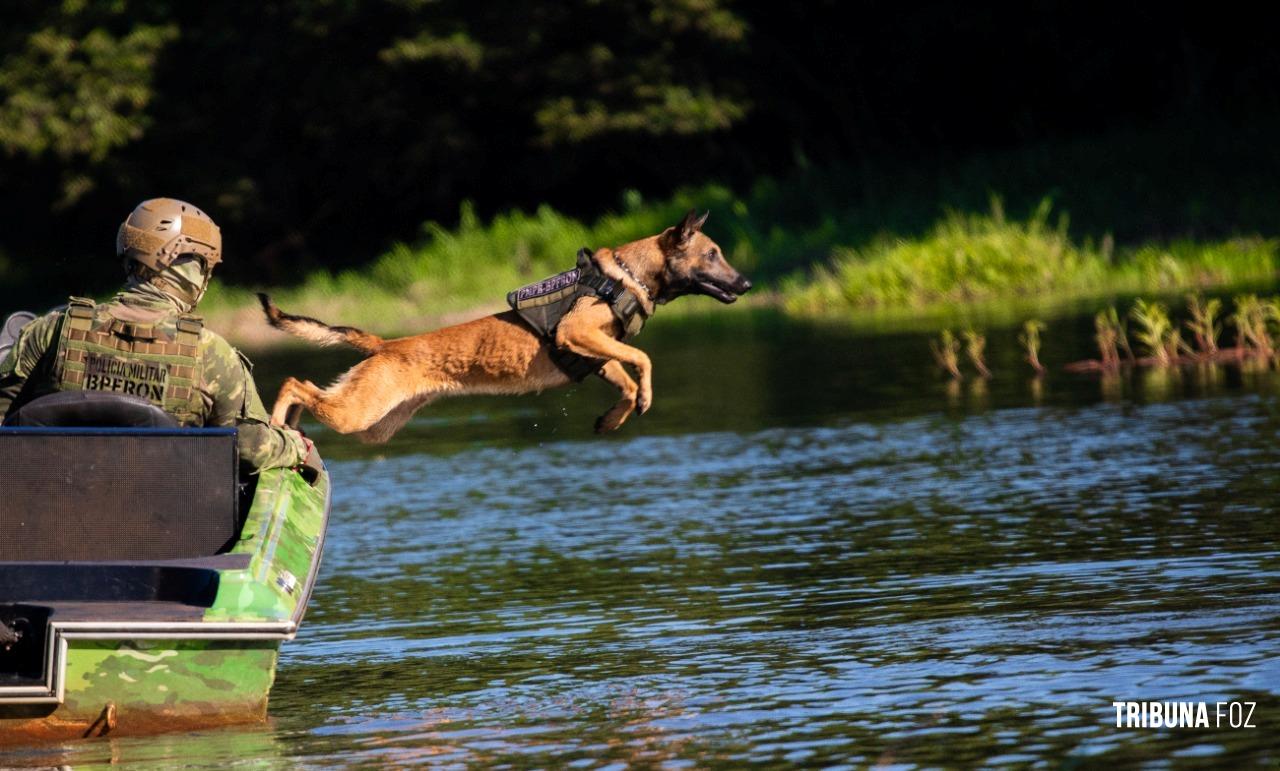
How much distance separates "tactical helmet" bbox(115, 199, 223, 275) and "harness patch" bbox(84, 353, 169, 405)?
440 mm

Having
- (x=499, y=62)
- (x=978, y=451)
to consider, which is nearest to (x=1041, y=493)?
(x=978, y=451)

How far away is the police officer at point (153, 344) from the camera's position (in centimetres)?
843

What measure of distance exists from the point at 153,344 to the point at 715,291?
4.48m

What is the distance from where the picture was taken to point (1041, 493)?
13.8 m

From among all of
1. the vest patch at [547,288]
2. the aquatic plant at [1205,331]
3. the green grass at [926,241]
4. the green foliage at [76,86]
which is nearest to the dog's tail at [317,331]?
the vest patch at [547,288]

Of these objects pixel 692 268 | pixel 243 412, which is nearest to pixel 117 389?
pixel 243 412

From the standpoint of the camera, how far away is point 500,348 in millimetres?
12070

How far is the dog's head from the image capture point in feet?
40.0

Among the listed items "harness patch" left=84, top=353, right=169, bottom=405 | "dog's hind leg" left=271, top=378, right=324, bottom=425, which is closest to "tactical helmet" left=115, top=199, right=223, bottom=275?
"harness patch" left=84, top=353, right=169, bottom=405

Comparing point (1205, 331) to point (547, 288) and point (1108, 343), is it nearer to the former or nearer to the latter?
point (1108, 343)

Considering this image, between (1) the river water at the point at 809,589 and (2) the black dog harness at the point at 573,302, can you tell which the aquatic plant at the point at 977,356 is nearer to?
(1) the river water at the point at 809,589

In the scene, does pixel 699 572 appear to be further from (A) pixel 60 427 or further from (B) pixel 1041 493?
(A) pixel 60 427

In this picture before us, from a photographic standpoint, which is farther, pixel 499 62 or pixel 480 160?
pixel 480 160

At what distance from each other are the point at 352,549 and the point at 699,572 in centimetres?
302
